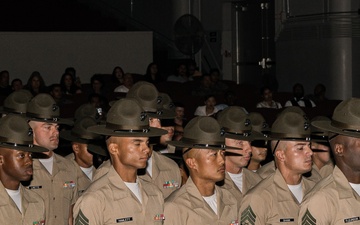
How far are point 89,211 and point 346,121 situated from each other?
176 cm

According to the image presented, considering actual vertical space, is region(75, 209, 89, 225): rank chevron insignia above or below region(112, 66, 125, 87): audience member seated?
below

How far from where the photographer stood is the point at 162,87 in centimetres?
1886

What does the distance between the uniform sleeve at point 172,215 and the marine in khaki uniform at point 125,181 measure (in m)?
0.14

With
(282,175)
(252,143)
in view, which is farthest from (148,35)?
(282,175)

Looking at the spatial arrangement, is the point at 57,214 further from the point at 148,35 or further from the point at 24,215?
the point at 148,35

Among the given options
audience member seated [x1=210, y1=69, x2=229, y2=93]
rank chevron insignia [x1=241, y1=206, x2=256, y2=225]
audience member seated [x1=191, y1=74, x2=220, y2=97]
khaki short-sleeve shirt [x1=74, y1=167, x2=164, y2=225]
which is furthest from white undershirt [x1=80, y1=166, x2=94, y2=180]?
audience member seated [x1=210, y1=69, x2=229, y2=93]

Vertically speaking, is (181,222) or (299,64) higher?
(299,64)

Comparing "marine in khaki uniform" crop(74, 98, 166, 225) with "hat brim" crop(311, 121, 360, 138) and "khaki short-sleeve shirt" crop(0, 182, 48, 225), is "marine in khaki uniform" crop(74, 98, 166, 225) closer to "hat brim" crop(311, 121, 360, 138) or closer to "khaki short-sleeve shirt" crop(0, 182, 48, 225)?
"khaki short-sleeve shirt" crop(0, 182, 48, 225)

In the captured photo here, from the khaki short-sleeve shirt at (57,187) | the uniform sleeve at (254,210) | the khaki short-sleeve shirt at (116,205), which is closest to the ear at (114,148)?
the khaki short-sleeve shirt at (116,205)

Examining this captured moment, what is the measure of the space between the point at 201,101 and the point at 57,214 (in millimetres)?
9192

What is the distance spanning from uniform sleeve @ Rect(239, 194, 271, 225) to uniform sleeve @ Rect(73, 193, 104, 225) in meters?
1.09

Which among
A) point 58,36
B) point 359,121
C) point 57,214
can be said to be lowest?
point 57,214

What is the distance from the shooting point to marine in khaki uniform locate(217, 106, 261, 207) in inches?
332

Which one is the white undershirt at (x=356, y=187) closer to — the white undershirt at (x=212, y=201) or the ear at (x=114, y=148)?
the white undershirt at (x=212, y=201)
